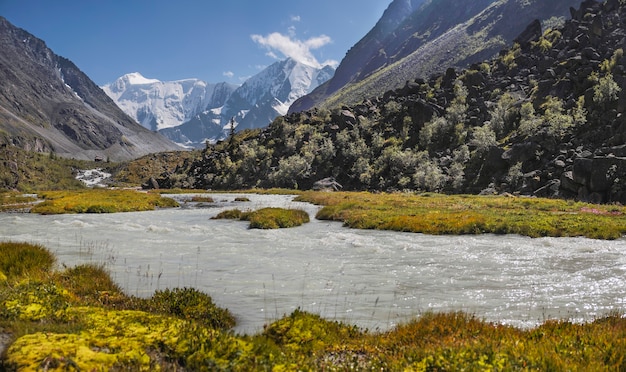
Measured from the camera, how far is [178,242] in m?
23.8

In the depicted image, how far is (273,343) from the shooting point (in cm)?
720

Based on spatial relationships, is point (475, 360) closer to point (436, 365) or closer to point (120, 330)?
point (436, 365)

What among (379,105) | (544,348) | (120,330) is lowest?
(544,348)

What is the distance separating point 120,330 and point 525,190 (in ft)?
197

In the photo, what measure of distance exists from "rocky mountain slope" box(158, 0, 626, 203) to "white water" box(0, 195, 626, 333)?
33.9 meters

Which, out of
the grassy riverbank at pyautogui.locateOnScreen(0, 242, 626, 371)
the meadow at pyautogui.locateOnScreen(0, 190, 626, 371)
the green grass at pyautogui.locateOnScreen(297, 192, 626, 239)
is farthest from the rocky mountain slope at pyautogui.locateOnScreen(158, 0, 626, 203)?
the meadow at pyautogui.locateOnScreen(0, 190, 626, 371)

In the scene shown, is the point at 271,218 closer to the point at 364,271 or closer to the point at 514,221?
the point at 364,271

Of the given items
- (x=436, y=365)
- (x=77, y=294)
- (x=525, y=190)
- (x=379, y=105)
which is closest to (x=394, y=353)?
(x=436, y=365)

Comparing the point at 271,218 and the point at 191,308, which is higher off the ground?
the point at 191,308

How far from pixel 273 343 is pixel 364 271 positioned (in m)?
9.77

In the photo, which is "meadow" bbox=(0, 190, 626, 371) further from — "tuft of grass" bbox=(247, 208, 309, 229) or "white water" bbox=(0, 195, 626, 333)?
"tuft of grass" bbox=(247, 208, 309, 229)

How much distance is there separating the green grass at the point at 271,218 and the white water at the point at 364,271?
4.00m

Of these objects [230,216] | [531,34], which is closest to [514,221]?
[230,216]

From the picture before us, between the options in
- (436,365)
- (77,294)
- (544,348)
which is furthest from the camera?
(77,294)
